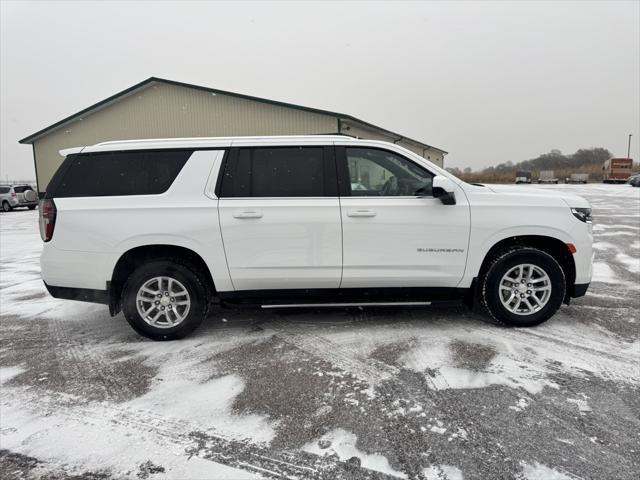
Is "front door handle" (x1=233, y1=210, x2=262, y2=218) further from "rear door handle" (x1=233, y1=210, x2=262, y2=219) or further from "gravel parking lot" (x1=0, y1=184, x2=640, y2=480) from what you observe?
"gravel parking lot" (x1=0, y1=184, x2=640, y2=480)

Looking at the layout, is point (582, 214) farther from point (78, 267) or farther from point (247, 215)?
point (78, 267)

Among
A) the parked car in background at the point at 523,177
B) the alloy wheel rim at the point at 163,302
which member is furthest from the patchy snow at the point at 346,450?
the parked car in background at the point at 523,177

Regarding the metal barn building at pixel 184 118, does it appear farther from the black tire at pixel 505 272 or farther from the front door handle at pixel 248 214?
the black tire at pixel 505 272

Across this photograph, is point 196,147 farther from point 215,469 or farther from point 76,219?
point 215,469

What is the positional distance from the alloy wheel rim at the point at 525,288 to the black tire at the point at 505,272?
34 mm

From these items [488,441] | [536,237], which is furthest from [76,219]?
[536,237]

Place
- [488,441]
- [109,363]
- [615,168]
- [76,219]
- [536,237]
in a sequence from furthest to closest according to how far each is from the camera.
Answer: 1. [615,168]
2. [536,237]
3. [76,219]
4. [109,363]
5. [488,441]

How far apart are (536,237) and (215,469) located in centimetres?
360

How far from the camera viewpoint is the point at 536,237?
4039mm

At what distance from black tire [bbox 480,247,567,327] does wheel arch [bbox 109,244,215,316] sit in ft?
9.08

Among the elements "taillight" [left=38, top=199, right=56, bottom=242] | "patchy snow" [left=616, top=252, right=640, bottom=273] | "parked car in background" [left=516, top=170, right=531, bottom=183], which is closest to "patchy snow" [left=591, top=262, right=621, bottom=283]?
"patchy snow" [left=616, top=252, right=640, bottom=273]

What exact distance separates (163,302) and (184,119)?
722 inches

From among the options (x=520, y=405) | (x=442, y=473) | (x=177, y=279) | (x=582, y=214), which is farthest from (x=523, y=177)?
(x=442, y=473)

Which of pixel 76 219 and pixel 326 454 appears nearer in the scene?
pixel 326 454
